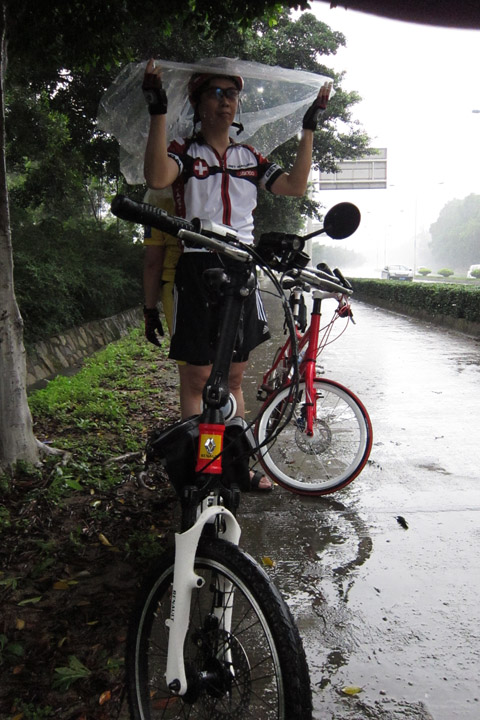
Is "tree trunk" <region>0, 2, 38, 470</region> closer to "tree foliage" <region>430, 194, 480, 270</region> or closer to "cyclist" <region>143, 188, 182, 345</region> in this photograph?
"cyclist" <region>143, 188, 182, 345</region>

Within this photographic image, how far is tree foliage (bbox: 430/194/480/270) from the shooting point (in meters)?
89.1

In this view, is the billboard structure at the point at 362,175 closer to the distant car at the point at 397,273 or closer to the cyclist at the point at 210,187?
the distant car at the point at 397,273

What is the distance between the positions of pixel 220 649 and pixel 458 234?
99414 mm

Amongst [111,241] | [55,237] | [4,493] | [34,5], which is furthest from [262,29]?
[4,493]

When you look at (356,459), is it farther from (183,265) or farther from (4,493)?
(4,493)

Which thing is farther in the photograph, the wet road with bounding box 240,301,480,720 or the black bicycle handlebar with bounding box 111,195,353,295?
the wet road with bounding box 240,301,480,720

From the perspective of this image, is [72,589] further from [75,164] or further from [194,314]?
[75,164]

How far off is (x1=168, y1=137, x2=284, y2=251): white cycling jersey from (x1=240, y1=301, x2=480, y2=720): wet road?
1.49 meters

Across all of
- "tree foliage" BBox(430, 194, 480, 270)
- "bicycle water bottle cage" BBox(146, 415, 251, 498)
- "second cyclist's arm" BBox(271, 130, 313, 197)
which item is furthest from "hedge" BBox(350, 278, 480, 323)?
"tree foliage" BBox(430, 194, 480, 270)

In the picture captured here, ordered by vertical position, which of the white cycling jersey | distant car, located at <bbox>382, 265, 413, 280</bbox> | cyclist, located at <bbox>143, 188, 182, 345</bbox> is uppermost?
distant car, located at <bbox>382, 265, 413, 280</bbox>

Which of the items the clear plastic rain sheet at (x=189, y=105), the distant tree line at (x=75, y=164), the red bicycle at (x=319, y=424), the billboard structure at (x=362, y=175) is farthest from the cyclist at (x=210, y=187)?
the billboard structure at (x=362, y=175)

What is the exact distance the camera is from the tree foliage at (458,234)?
292 ft

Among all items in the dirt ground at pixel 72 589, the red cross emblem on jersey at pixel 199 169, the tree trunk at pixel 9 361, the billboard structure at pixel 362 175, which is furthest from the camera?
the billboard structure at pixel 362 175

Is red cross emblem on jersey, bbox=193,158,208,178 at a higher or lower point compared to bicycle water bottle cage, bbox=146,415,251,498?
higher
